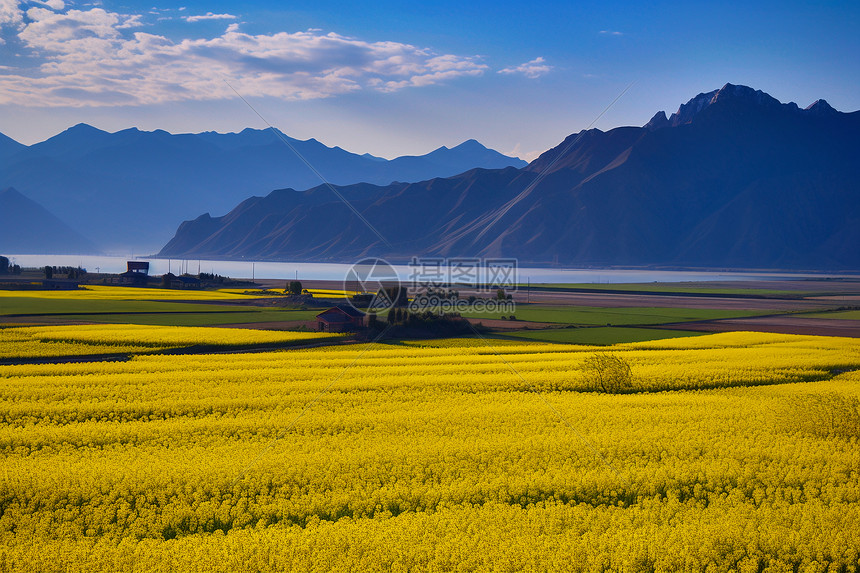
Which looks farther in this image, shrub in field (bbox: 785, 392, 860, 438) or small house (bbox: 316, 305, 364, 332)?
small house (bbox: 316, 305, 364, 332)

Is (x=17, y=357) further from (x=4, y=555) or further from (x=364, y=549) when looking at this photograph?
(x=364, y=549)

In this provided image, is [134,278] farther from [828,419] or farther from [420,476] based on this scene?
[828,419]

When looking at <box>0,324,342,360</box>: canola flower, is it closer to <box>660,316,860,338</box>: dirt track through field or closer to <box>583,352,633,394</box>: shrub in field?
<box>583,352,633,394</box>: shrub in field

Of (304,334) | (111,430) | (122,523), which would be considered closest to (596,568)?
(122,523)

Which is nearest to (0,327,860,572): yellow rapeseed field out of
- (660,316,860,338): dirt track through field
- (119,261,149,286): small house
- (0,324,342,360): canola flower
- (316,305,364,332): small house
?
(0,324,342,360): canola flower

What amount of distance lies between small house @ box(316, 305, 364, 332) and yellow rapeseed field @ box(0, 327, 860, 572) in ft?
87.5

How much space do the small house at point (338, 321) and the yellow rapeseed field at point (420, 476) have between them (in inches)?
1050

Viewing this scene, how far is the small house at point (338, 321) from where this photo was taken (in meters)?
58.9

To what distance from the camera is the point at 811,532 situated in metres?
13.7

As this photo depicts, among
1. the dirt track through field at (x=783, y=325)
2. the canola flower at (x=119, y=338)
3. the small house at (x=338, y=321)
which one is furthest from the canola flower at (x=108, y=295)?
the dirt track through field at (x=783, y=325)

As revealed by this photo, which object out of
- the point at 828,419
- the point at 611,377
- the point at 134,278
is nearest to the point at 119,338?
the point at 611,377

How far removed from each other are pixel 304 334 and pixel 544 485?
4118 centimetres

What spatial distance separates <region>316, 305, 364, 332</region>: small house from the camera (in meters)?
58.9

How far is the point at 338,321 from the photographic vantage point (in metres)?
59.2
